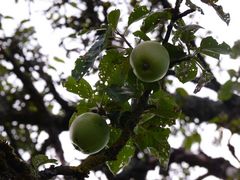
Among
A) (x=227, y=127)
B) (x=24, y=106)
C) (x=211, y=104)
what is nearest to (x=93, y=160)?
(x=227, y=127)

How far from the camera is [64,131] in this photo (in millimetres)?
3066

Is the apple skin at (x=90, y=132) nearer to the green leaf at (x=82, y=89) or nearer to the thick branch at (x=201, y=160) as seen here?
the green leaf at (x=82, y=89)

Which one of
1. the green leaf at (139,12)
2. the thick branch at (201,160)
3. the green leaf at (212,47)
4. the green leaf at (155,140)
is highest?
the green leaf at (139,12)

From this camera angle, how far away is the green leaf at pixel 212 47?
1115mm

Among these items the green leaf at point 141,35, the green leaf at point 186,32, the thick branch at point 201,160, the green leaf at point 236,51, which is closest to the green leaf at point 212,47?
the green leaf at point 186,32

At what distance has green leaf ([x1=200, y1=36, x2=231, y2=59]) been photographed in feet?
3.66

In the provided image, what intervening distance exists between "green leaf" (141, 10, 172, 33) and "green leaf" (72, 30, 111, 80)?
110 mm

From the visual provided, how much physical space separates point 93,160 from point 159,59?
10.8 inches

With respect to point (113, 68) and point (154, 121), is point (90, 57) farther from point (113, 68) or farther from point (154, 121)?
point (154, 121)

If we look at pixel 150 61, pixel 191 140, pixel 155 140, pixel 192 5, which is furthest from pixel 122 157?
pixel 191 140

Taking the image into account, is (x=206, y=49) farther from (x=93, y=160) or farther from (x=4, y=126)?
(x=4, y=126)

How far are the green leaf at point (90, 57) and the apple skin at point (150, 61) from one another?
79 millimetres

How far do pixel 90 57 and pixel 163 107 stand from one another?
22cm

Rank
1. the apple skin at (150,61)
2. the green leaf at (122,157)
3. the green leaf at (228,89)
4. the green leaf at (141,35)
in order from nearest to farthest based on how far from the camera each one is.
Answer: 1. the apple skin at (150,61)
2. the green leaf at (141,35)
3. the green leaf at (122,157)
4. the green leaf at (228,89)
